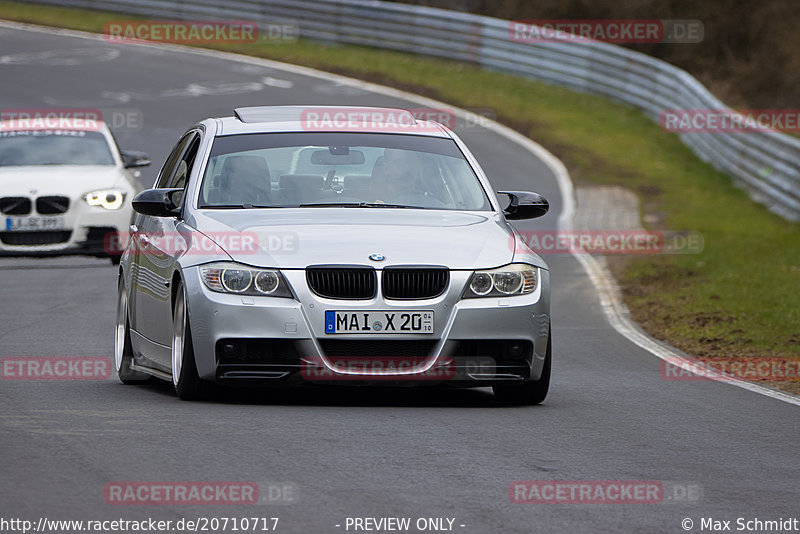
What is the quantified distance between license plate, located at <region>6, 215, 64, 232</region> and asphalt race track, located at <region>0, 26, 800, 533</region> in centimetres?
455

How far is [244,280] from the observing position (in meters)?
8.62

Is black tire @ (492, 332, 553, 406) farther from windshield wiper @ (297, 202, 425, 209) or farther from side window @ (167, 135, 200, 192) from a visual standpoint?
side window @ (167, 135, 200, 192)

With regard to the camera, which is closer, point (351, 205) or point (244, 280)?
point (244, 280)

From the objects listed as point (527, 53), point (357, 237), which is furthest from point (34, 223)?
point (527, 53)

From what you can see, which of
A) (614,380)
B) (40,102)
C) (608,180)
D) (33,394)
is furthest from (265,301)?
(40,102)

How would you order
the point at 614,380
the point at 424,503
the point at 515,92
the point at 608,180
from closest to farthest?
1. the point at 424,503
2. the point at 614,380
3. the point at 608,180
4. the point at 515,92

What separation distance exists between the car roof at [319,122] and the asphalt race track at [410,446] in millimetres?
1632

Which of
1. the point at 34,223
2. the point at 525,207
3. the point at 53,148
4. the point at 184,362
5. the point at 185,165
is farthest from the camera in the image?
the point at 53,148

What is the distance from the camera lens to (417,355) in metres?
8.70

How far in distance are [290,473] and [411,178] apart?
3.46 m

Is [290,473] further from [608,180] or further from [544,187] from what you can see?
[608,180]

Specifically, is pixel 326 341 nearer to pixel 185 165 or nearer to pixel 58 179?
pixel 185 165

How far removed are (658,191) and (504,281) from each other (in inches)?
762

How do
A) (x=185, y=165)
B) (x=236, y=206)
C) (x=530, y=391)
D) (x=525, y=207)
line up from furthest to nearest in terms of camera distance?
(x=185, y=165)
(x=525, y=207)
(x=236, y=206)
(x=530, y=391)
